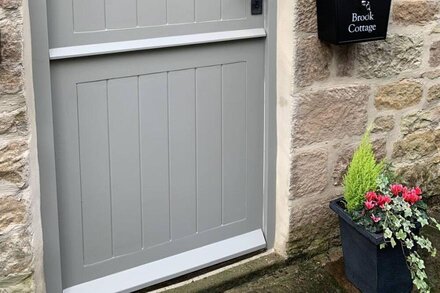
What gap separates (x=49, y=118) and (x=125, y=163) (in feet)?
1.39

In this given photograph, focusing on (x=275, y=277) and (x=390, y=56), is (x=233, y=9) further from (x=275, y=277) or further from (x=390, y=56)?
(x=275, y=277)

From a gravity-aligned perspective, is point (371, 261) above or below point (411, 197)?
below

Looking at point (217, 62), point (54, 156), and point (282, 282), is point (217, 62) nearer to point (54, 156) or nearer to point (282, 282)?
point (54, 156)

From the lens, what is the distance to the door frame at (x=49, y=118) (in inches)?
98.3

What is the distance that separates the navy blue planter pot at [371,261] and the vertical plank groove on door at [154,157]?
0.80 m

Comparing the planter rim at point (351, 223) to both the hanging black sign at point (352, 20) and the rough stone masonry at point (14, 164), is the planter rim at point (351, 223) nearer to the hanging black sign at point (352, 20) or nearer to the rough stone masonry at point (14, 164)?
the hanging black sign at point (352, 20)

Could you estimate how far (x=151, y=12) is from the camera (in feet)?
9.15

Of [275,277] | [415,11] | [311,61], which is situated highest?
[415,11]

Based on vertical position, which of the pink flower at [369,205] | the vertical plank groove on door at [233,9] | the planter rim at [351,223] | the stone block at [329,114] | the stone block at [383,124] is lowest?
the planter rim at [351,223]

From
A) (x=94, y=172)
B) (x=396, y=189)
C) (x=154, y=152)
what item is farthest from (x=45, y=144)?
(x=396, y=189)

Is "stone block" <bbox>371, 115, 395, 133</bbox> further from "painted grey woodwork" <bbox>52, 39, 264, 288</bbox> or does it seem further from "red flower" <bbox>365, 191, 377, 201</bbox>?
"painted grey woodwork" <bbox>52, 39, 264, 288</bbox>

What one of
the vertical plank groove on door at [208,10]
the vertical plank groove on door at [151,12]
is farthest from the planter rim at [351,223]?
the vertical plank groove on door at [151,12]

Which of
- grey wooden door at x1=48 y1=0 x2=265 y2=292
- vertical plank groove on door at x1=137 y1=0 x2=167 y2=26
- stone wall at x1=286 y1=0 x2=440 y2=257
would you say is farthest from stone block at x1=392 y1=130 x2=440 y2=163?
vertical plank groove on door at x1=137 y1=0 x2=167 y2=26

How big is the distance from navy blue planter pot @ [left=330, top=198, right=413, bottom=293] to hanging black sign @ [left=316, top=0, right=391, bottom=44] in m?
0.78
